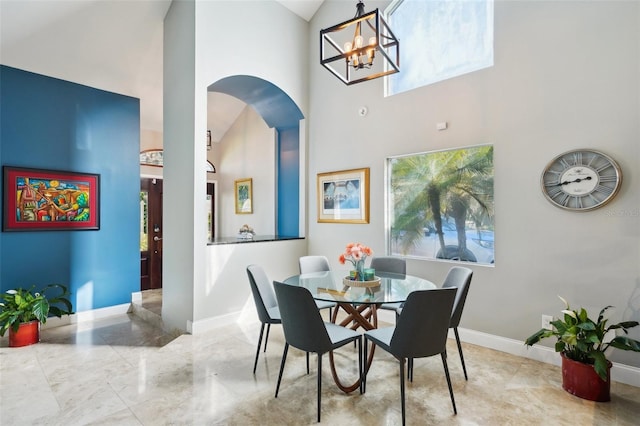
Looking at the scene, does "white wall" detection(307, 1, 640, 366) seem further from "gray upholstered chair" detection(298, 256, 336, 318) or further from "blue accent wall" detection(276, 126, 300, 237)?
"blue accent wall" detection(276, 126, 300, 237)

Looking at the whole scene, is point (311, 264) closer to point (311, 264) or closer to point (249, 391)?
point (311, 264)

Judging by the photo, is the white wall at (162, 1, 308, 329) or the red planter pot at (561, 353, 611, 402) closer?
the red planter pot at (561, 353, 611, 402)

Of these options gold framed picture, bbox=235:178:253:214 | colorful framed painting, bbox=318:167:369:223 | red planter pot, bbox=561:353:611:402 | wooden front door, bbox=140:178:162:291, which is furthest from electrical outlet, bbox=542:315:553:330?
wooden front door, bbox=140:178:162:291

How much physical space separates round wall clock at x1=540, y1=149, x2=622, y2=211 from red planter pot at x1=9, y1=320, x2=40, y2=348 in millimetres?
5212

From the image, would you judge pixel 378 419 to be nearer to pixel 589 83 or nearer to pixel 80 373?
pixel 80 373

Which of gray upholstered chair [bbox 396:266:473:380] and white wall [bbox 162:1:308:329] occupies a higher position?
white wall [bbox 162:1:308:329]

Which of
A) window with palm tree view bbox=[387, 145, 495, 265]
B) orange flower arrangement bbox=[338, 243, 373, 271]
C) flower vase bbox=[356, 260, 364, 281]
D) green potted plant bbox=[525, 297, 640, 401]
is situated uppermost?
window with palm tree view bbox=[387, 145, 495, 265]

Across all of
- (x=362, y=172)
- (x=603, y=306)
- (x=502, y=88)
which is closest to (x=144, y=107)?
(x=362, y=172)

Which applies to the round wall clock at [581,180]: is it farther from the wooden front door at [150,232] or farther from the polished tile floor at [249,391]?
the wooden front door at [150,232]

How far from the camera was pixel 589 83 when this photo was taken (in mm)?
2740

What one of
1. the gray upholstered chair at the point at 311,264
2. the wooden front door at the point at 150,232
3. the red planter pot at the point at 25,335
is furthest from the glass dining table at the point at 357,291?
the wooden front door at the point at 150,232

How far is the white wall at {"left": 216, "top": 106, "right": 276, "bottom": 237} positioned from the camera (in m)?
5.59

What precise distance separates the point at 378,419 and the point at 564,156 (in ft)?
8.55

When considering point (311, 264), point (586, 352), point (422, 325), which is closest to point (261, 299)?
point (311, 264)
